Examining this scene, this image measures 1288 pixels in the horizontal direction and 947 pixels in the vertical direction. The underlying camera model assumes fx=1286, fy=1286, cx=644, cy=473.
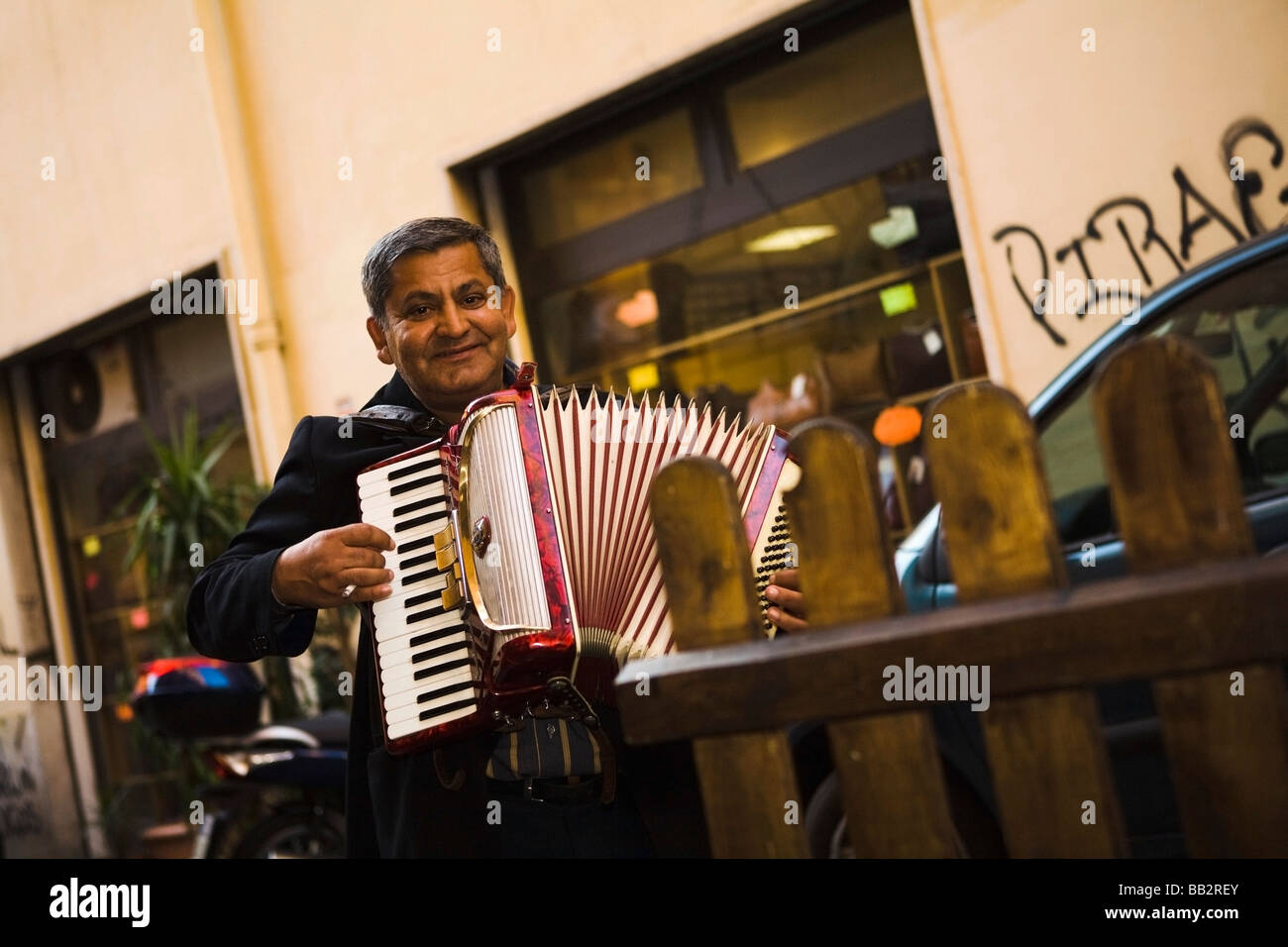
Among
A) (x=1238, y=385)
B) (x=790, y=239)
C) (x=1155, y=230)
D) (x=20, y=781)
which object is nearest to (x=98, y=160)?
(x=20, y=781)

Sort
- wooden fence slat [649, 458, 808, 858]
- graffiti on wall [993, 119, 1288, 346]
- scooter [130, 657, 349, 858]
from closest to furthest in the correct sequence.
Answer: wooden fence slat [649, 458, 808, 858] → graffiti on wall [993, 119, 1288, 346] → scooter [130, 657, 349, 858]

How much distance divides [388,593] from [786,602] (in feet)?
1.93

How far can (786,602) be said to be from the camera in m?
1.90

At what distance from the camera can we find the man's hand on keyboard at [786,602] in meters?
1.89

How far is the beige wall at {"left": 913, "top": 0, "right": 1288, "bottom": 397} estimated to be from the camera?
4422 millimetres

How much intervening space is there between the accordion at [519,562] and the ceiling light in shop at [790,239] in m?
4.00

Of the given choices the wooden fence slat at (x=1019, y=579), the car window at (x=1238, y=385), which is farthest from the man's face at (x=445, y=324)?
the car window at (x=1238, y=385)

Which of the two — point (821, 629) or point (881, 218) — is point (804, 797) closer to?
point (821, 629)

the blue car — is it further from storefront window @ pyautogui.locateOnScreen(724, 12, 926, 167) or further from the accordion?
storefront window @ pyautogui.locateOnScreen(724, 12, 926, 167)

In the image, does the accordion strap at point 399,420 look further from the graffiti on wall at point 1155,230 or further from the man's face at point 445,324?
the graffiti on wall at point 1155,230

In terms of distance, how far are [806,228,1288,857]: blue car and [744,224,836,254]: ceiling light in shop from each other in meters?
2.74

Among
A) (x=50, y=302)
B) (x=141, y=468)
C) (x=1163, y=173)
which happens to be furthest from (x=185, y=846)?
(x=1163, y=173)

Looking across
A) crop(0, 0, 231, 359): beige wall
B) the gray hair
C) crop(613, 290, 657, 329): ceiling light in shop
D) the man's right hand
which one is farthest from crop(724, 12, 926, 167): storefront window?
the man's right hand

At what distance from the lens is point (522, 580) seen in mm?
1858
